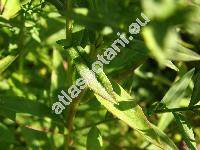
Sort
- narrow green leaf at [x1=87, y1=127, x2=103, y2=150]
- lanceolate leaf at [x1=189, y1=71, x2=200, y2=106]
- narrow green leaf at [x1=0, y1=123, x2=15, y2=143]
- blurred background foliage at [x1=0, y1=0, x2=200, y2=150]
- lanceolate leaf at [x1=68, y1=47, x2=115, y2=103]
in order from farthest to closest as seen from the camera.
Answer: narrow green leaf at [x1=0, y1=123, x2=15, y2=143] < narrow green leaf at [x1=87, y1=127, x2=103, y2=150] < lanceolate leaf at [x1=189, y1=71, x2=200, y2=106] < lanceolate leaf at [x1=68, y1=47, x2=115, y2=103] < blurred background foliage at [x1=0, y1=0, x2=200, y2=150]

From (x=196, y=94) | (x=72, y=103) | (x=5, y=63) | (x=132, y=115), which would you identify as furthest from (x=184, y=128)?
(x=5, y=63)

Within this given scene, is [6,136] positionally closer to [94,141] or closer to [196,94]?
[94,141]

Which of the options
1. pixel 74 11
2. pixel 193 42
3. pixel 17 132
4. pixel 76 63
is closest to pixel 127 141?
pixel 17 132

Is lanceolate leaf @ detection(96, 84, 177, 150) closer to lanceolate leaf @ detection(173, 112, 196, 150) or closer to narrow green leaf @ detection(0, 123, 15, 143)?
lanceolate leaf @ detection(173, 112, 196, 150)

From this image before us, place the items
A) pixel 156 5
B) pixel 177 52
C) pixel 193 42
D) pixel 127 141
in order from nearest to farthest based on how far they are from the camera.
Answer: pixel 156 5 → pixel 177 52 → pixel 127 141 → pixel 193 42

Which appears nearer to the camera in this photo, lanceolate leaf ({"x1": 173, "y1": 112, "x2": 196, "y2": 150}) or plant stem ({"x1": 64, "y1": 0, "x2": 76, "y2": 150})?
plant stem ({"x1": 64, "y1": 0, "x2": 76, "y2": 150})

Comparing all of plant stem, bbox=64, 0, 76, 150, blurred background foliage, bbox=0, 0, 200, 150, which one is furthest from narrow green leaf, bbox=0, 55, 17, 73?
plant stem, bbox=64, 0, 76, 150

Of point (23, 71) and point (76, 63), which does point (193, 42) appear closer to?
point (23, 71)

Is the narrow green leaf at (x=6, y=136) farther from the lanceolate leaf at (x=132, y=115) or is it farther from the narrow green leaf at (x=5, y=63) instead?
the lanceolate leaf at (x=132, y=115)
